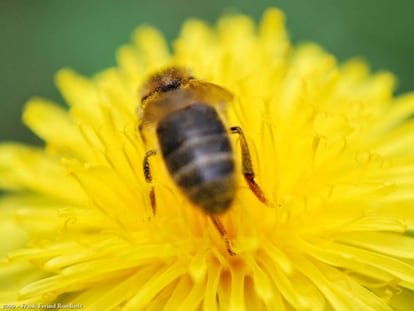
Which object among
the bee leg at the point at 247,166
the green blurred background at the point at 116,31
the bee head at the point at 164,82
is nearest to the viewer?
the bee leg at the point at 247,166

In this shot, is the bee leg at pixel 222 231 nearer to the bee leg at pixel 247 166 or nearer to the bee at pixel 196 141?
the bee at pixel 196 141

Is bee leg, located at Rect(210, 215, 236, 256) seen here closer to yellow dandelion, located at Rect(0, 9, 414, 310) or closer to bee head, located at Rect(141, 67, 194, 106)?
yellow dandelion, located at Rect(0, 9, 414, 310)

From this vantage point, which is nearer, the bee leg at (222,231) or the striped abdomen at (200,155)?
the striped abdomen at (200,155)

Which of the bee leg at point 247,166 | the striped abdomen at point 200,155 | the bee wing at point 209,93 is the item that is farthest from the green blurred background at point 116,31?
the striped abdomen at point 200,155

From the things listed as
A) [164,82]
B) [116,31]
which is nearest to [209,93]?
[164,82]

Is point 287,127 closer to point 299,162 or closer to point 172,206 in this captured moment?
point 299,162

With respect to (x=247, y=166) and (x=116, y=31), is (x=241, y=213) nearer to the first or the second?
(x=247, y=166)

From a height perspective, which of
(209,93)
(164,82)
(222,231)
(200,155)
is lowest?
(222,231)

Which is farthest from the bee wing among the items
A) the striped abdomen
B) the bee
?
the striped abdomen
